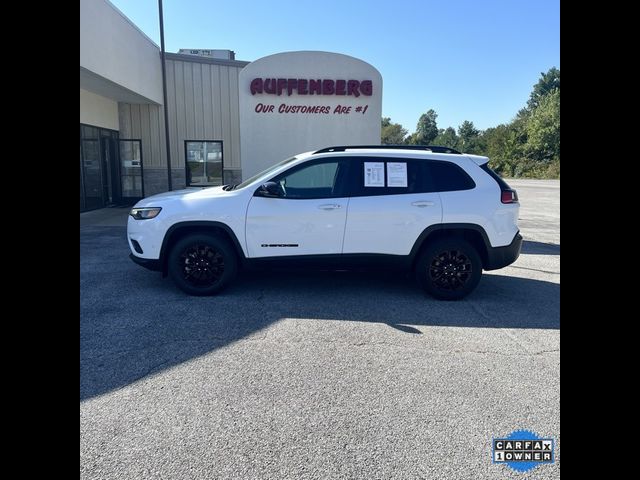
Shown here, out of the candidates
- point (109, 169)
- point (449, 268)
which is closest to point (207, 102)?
point (109, 169)

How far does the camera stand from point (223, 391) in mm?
2955

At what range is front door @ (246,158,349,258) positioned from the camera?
16.0 ft

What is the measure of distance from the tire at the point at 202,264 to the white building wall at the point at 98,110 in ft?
30.0

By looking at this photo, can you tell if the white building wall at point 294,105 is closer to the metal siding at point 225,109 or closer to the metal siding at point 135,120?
the metal siding at point 225,109

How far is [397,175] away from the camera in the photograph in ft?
16.5

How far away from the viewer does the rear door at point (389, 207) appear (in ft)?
16.1

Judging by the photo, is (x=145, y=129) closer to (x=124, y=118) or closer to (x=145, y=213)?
(x=124, y=118)

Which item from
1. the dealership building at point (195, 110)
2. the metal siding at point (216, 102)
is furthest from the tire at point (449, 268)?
the metal siding at point (216, 102)

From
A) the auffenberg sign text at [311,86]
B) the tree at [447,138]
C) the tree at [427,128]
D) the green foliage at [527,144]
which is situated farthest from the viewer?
the tree at [427,128]

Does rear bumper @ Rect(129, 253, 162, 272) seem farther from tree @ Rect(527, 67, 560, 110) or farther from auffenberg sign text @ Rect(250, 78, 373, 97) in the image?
tree @ Rect(527, 67, 560, 110)
